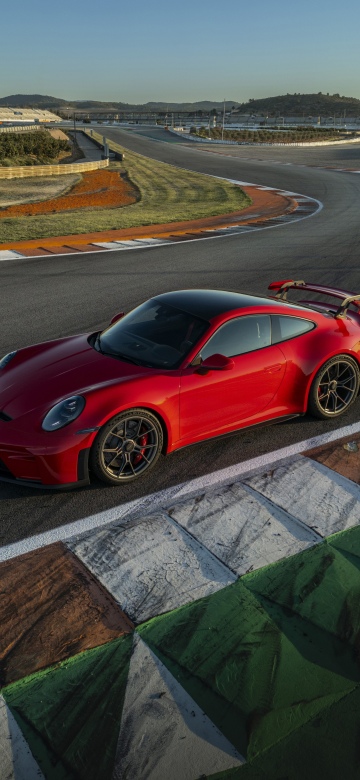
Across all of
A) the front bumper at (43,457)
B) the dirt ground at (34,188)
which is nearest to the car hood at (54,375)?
the front bumper at (43,457)

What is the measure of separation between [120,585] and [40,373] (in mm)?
2211

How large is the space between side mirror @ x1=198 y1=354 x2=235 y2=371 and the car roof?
520 mm

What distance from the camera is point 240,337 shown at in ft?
19.9

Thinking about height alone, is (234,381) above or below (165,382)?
below

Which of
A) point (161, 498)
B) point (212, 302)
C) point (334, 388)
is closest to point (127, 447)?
point (161, 498)

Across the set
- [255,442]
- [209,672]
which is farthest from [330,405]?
[209,672]

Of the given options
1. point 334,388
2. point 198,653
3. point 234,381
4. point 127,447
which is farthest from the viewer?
point 334,388

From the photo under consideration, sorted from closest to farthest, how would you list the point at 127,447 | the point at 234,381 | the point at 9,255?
the point at 127,447
the point at 234,381
the point at 9,255

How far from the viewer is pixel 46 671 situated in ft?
11.6

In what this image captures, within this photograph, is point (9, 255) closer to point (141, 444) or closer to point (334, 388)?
point (334, 388)

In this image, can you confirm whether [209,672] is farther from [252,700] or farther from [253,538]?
[253,538]

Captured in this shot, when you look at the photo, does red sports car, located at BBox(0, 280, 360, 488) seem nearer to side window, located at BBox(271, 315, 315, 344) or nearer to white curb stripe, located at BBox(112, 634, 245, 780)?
side window, located at BBox(271, 315, 315, 344)

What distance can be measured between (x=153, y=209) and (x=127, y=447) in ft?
63.5

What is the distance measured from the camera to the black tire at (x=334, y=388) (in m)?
6.53
